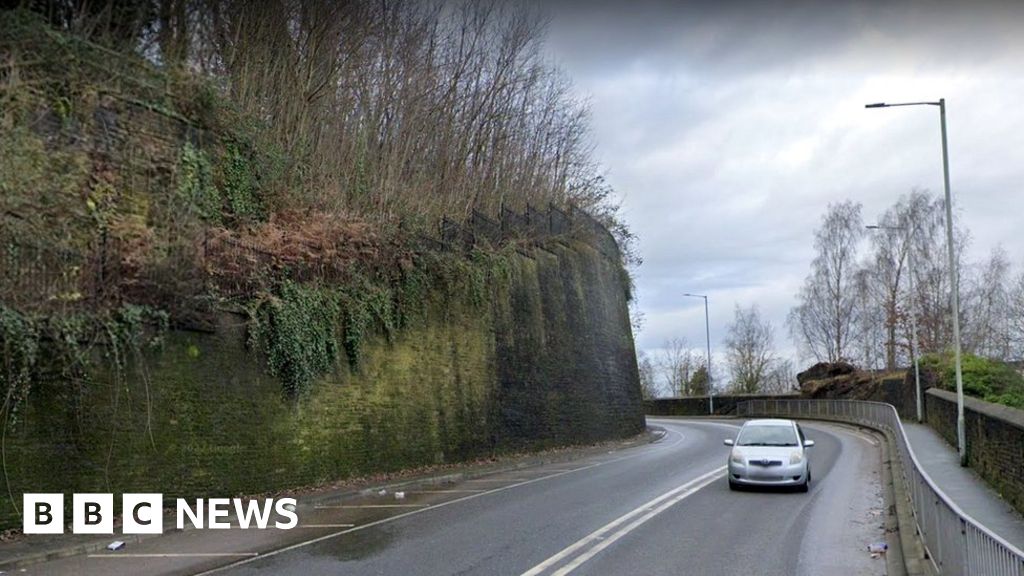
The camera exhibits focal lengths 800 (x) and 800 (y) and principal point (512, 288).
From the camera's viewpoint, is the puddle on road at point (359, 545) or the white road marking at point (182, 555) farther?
the white road marking at point (182, 555)

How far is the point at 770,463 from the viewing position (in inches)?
632

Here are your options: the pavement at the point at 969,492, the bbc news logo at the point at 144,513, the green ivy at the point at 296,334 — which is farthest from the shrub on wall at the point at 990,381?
the bbc news logo at the point at 144,513

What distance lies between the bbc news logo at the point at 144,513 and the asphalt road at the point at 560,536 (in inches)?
20.9

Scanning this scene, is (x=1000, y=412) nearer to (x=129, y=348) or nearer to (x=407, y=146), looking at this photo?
(x=129, y=348)

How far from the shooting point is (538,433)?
2836 centimetres

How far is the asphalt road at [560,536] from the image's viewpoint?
9.59 metres

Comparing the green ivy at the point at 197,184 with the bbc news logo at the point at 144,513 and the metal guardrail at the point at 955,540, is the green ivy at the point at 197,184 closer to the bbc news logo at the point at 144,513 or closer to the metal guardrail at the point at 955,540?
the bbc news logo at the point at 144,513

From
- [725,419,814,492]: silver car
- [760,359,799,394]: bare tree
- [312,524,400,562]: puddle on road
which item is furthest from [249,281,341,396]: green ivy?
[760,359,799,394]: bare tree

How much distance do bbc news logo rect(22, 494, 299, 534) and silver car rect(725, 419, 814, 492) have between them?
8.72m

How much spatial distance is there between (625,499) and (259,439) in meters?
7.20

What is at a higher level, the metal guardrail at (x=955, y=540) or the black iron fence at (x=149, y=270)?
the black iron fence at (x=149, y=270)

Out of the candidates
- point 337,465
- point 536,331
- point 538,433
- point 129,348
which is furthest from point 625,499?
point 536,331

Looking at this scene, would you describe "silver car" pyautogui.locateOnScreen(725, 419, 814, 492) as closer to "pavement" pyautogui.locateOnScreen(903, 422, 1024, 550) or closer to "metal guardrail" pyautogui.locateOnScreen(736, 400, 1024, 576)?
"pavement" pyautogui.locateOnScreen(903, 422, 1024, 550)

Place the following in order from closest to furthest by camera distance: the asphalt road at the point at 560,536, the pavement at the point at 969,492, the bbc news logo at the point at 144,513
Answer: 1. the asphalt road at the point at 560,536
2. the pavement at the point at 969,492
3. the bbc news logo at the point at 144,513
